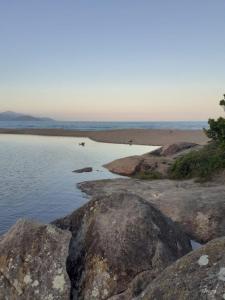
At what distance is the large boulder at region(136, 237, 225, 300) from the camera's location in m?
5.84

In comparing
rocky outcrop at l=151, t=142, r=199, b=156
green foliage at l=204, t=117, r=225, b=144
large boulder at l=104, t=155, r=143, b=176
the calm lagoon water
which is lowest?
the calm lagoon water

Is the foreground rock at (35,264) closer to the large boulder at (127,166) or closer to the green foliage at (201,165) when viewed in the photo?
the green foliage at (201,165)

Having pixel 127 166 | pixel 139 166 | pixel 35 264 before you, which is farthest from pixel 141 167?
pixel 35 264

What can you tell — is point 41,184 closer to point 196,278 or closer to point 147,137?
point 196,278

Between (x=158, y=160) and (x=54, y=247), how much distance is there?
99.5ft

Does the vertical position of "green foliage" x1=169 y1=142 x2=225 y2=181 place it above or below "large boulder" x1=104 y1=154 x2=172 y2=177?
above

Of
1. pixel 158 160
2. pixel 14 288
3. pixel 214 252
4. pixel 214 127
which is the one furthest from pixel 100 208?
pixel 158 160

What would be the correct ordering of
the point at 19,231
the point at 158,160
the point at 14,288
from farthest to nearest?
the point at 158,160 < the point at 19,231 < the point at 14,288

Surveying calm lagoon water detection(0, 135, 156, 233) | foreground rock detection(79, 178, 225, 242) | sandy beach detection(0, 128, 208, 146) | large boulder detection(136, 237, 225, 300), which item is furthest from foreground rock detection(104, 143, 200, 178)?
sandy beach detection(0, 128, 208, 146)

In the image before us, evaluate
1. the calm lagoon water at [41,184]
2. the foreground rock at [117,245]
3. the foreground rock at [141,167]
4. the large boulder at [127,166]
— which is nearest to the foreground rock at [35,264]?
the foreground rock at [117,245]

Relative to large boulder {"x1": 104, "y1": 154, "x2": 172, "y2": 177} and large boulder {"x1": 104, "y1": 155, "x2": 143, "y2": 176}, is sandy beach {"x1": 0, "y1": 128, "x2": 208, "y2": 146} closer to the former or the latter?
large boulder {"x1": 104, "y1": 155, "x2": 143, "y2": 176}

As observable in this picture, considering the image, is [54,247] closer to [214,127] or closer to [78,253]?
[78,253]

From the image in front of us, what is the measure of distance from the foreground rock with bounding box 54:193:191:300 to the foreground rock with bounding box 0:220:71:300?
0.83 metres

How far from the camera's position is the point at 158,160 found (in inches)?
1570
